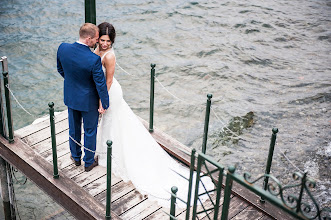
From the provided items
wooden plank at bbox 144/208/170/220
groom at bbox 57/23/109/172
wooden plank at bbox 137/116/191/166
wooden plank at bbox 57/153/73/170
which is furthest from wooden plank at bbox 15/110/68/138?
wooden plank at bbox 144/208/170/220

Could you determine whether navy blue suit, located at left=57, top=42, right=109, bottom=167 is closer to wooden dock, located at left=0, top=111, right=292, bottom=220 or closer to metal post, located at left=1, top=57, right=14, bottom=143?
wooden dock, located at left=0, top=111, right=292, bottom=220

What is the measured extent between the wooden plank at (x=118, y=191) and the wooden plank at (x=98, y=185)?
0.18ft

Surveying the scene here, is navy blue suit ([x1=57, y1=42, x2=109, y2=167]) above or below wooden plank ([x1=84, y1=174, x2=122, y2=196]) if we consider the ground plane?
above

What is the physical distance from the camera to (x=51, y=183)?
5484 millimetres

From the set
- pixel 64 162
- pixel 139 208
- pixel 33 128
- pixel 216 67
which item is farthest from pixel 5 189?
pixel 216 67

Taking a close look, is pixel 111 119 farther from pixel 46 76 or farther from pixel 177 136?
pixel 46 76

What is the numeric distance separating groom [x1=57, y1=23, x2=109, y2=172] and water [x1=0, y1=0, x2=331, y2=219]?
3719 mm

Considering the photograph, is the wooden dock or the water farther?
the water

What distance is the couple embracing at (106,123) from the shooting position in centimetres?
495

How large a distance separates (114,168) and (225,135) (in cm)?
492

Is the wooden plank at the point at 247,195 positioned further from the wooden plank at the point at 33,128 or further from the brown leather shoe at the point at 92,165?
the wooden plank at the point at 33,128

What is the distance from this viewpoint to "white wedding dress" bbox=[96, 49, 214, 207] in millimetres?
5391

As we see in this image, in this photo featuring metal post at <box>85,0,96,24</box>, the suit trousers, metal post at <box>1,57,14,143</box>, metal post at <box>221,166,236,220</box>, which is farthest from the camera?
metal post at <box>85,0,96,24</box>

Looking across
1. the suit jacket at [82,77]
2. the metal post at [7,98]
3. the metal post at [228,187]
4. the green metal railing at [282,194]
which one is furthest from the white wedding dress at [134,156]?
the green metal railing at [282,194]
